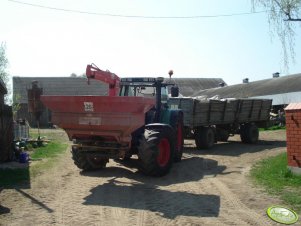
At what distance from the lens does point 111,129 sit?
9.00 m

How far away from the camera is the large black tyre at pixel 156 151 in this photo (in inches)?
366

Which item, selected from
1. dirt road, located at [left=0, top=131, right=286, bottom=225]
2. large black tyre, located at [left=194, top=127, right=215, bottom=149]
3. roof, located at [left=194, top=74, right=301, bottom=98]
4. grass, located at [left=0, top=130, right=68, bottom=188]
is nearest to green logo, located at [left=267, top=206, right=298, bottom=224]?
dirt road, located at [left=0, top=131, right=286, bottom=225]

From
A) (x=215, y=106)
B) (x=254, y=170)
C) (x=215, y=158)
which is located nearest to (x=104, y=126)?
(x=254, y=170)

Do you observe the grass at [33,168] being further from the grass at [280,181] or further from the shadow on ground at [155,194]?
the grass at [280,181]

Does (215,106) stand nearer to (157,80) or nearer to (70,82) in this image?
(157,80)

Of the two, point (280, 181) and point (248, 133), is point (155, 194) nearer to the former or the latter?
point (280, 181)

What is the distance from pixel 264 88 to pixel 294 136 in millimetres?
34425

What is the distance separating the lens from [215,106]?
1609 centimetres

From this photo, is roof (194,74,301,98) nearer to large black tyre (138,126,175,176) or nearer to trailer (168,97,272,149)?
trailer (168,97,272,149)

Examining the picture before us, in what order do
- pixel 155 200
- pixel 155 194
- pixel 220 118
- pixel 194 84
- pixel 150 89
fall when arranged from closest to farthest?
pixel 155 200
pixel 155 194
pixel 150 89
pixel 220 118
pixel 194 84

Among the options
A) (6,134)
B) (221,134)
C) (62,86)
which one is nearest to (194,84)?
(62,86)

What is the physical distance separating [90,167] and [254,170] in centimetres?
404

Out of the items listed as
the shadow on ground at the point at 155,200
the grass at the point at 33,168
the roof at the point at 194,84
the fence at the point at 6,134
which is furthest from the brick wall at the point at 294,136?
the roof at the point at 194,84

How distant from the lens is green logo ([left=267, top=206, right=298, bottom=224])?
20.5ft
